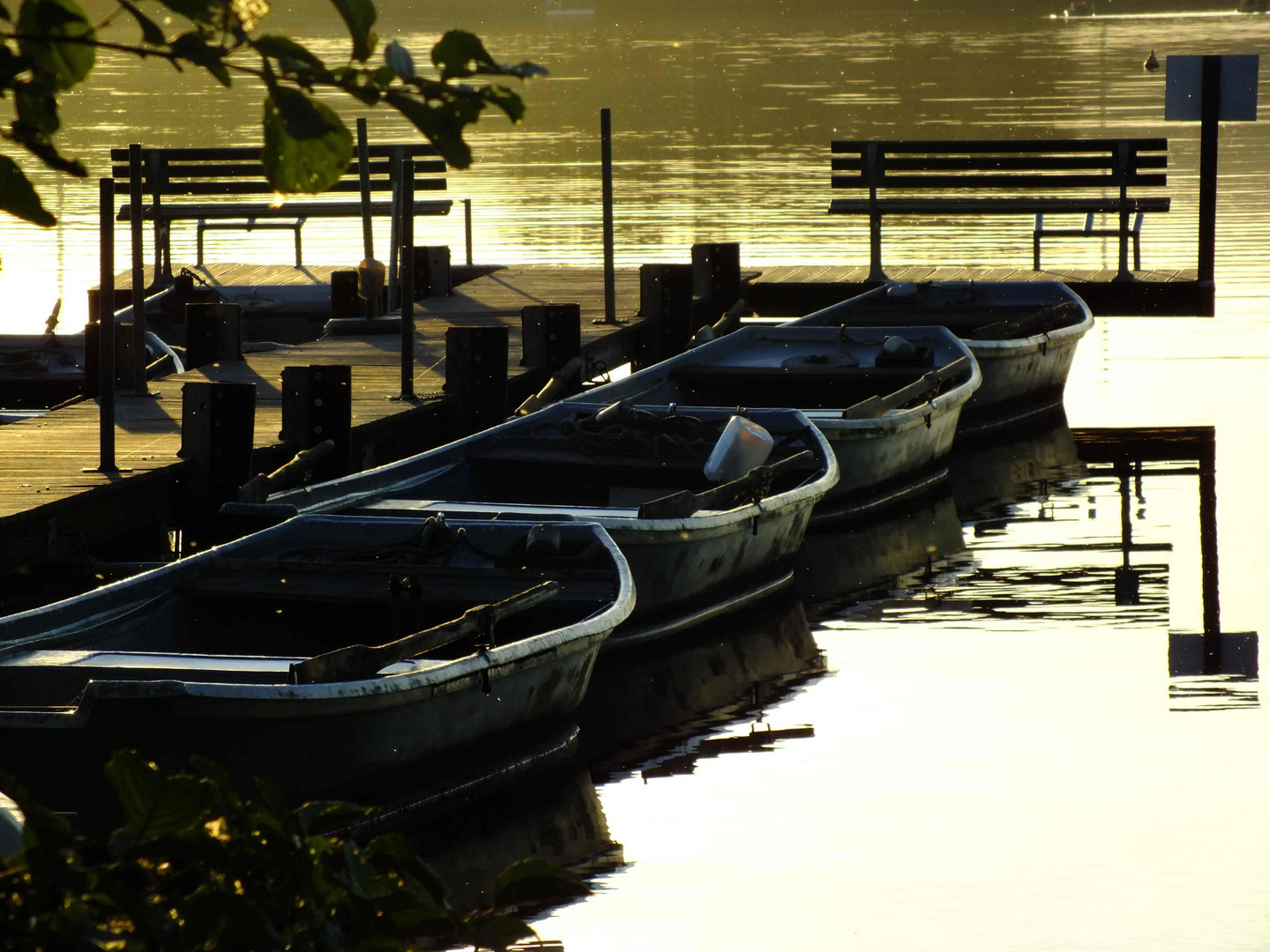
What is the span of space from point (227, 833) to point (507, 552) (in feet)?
19.6

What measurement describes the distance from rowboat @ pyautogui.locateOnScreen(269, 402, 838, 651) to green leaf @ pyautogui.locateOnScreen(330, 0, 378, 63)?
20.9 feet

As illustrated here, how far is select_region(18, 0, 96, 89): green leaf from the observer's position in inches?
89.7

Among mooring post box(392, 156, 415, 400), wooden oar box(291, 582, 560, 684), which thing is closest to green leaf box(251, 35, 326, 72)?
wooden oar box(291, 582, 560, 684)

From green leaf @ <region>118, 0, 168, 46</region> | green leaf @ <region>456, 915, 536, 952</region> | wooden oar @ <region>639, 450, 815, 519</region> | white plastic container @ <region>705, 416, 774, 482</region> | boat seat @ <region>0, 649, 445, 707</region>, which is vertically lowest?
boat seat @ <region>0, 649, 445, 707</region>

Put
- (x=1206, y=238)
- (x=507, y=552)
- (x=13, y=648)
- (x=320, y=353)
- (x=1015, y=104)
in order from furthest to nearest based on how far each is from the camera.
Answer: (x=1015, y=104) → (x=1206, y=238) → (x=320, y=353) → (x=507, y=552) → (x=13, y=648)

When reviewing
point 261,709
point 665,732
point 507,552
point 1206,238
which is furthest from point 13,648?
point 1206,238

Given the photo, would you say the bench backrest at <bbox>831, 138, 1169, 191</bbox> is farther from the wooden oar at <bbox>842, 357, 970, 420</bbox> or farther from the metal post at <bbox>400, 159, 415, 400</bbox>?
the metal post at <bbox>400, 159, 415, 400</bbox>

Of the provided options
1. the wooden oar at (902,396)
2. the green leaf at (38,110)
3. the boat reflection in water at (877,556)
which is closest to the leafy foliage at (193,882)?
the green leaf at (38,110)

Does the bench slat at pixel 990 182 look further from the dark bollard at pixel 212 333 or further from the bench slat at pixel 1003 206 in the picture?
the dark bollard at pixel 212 333

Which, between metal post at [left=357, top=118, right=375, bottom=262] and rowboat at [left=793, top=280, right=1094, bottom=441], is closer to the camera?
rowboat at [left=793, top=280, right=1094, bottom=441]

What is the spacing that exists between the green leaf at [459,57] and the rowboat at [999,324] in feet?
39.6

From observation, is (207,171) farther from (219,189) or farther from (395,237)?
(395,237)

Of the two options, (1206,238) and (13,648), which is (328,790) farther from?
(1206,238)

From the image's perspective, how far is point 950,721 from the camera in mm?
8445
